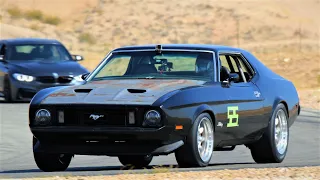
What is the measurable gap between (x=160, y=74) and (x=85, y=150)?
1.66 meters

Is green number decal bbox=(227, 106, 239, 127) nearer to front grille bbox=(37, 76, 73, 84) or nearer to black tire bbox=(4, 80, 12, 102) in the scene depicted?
front grille bbox=(37, 76, 73, 84)

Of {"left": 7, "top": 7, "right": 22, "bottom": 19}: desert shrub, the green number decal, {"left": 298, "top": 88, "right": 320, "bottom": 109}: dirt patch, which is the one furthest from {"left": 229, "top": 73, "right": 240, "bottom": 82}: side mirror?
{"left": 7, "top": 7, "right": 22, "bottom": 19}: desert shrub

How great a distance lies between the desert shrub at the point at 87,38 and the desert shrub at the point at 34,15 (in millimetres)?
7780

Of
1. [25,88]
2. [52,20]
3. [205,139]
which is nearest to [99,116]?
[205,139]

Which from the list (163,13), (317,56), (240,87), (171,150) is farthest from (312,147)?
(163,13)

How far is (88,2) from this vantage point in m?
81.7

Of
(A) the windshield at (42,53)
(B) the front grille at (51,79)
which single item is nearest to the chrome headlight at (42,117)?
(B) the front grille at (51,79)

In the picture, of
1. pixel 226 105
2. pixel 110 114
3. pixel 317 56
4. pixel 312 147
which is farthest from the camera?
pixel 317 56

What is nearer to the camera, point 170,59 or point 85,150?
point 85,150

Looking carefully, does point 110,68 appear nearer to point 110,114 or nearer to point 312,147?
point 110,114

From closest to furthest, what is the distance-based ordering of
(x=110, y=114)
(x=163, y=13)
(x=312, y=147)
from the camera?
(x=110, y=114) → (x=312, y=147) → (x=163, y=13)

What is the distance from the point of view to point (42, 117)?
460 inches

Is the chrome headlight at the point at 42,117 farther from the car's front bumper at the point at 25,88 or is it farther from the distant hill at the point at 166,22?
the distant hill at the point at 166,22

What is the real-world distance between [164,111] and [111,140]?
26.5 inches
